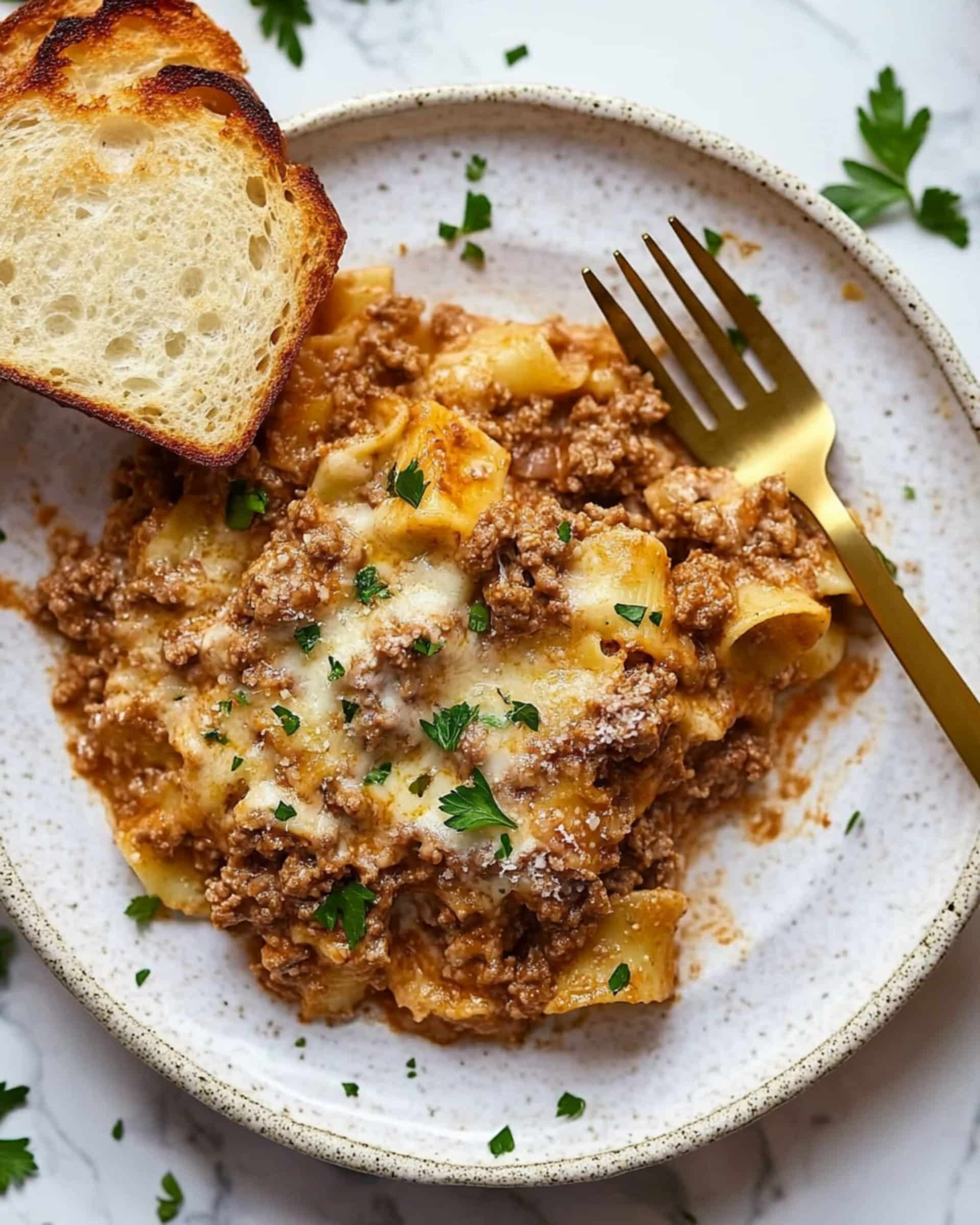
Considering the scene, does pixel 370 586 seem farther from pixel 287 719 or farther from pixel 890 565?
pixel 890 565

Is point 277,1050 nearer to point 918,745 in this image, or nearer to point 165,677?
point 165,677

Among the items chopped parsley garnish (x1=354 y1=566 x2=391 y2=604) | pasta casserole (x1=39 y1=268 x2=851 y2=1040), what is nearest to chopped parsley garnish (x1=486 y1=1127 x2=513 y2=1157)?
pasta casserole (x1=39 y1=268 x2=851 y2=1040)

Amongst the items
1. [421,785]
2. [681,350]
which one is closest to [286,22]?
[681,350]

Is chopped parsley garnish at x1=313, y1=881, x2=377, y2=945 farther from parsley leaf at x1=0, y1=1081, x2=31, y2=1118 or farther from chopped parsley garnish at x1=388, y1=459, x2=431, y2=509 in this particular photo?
parsley leaf at x1=0, y1=1081, x2=31, y2=1118

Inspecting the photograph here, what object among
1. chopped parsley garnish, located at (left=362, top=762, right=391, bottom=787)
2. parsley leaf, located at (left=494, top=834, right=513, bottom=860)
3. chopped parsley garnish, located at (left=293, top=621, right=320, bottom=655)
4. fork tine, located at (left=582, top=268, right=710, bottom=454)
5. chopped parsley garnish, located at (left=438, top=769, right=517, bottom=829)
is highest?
fork tine, located at (left=582, top=268, right=710, bottom=454)

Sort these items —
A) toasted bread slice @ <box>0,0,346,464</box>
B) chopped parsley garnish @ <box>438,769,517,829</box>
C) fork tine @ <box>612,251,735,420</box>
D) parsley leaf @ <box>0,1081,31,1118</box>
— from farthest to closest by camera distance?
parsley leaf @ <box>0,1081,31,1118</box> < fork tine @ <box>612,251,735,420</box> < toasted bread slice @ <box>0,0,346,464</box> < chopped parsley garnish @ <box>438,769,517,829</box>

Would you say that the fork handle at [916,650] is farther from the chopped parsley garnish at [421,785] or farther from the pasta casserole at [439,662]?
the chopped parsley garnish at [421,785]
